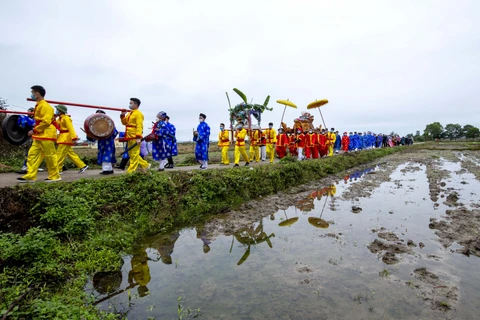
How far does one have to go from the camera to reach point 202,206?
6562 mm

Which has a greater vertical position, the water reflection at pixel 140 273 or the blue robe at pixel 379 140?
the blue robe at pixel 379 140

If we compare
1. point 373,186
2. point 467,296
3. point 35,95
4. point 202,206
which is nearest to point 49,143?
point 35,95

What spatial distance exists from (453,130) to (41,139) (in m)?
92.1

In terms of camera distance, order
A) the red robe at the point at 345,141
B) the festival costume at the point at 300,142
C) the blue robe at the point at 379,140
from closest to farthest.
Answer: the festival costume at the point at 300,142, the red robe at the point at 345,141, the blue robe at the point at 379,140

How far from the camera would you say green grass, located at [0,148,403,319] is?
2906 mm

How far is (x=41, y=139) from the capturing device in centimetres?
585

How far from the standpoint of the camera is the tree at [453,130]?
7218 cm

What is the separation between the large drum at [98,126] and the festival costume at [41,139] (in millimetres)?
993

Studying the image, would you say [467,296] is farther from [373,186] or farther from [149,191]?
[373,186]

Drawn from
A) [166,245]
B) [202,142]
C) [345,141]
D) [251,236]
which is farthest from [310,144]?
[166,245]

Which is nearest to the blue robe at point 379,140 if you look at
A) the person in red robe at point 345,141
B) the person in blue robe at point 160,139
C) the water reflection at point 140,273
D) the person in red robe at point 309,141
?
the person in red robe at point 345,141

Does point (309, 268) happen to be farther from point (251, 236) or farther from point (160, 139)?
point (160, 139)

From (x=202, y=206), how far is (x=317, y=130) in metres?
11.3

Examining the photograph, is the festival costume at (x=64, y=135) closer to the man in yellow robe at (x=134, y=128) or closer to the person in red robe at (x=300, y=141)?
the man in yellow robe at (x=134, y=128)
